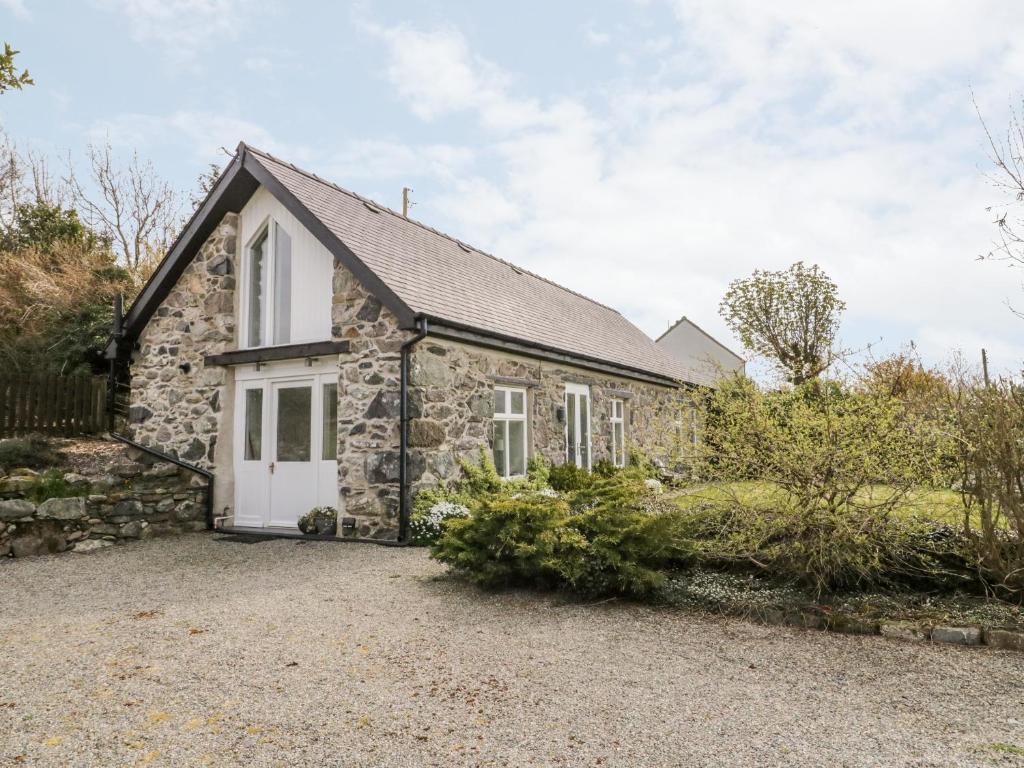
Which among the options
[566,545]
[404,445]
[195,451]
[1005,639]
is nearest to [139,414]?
[195,451]

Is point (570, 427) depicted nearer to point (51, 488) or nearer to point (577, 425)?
point (577, 425)

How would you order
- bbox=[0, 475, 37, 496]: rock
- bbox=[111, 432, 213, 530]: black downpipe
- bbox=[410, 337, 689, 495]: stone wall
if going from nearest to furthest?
bbox=[410, 337, 689, 495]: stone wall
bbox=[0, 475, 37, 496]: rock
bbox=[111, 432, 213, 530]: black downpipe

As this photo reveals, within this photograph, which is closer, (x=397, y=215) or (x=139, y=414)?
(x=139, y=414)

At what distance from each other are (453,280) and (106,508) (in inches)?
253

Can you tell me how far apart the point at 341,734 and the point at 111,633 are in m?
2.77

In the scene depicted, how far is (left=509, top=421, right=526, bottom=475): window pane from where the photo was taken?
36.1 ft

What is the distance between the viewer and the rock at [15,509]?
7863mm

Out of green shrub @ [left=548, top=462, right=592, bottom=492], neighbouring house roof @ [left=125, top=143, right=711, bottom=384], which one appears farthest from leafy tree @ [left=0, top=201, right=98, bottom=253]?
green shrub @ [left=548, top=462, right=592, bottom=492]

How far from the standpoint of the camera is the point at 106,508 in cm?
878

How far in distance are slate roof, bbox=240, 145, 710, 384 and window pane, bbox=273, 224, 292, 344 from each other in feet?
2.81

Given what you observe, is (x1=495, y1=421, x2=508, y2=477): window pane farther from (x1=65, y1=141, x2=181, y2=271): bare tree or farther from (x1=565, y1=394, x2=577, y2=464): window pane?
(x1=65, y1=141, x2=181, y2=271): bare tree

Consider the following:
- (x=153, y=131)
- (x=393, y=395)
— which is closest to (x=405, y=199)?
(x=153, y=131)

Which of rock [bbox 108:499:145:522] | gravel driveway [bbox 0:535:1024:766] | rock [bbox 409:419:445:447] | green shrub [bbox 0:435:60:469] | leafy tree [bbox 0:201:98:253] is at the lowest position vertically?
gravel driveway [bbox 0:535:1024:766]

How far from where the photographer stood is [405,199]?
22.4 metres
